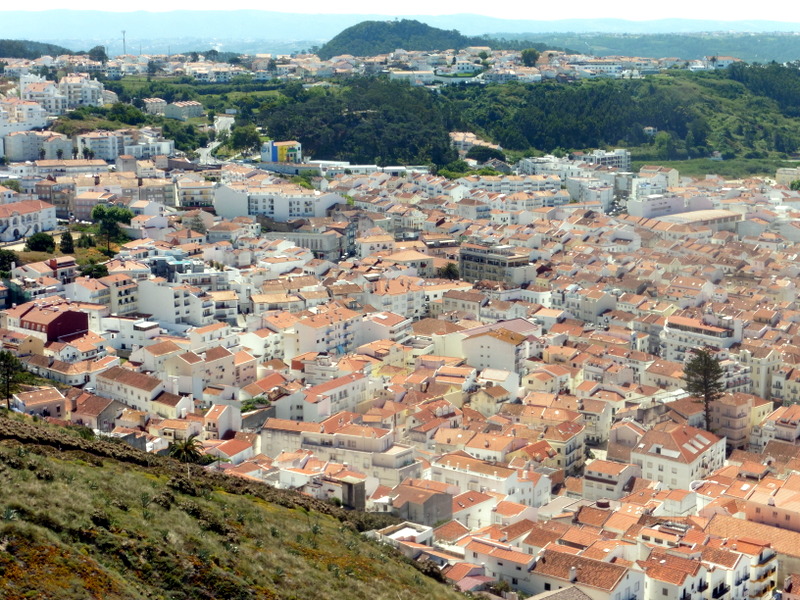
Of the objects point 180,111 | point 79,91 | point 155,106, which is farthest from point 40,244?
point 155,106

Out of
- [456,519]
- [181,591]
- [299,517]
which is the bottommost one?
[456,519]

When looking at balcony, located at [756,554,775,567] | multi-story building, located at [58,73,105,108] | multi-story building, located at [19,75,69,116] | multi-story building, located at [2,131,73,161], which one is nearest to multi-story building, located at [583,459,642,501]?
balcony, located at [756,554,775,567]

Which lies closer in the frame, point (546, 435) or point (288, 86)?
point (546, 435)

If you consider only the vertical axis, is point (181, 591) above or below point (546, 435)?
above

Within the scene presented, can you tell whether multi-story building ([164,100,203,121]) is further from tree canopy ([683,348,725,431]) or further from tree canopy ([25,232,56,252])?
tree canopy ([683,348,725,431])

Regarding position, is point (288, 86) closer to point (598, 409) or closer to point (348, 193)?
point (348, 193)

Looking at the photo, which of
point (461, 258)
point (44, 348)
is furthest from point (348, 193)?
point (44, 348)
